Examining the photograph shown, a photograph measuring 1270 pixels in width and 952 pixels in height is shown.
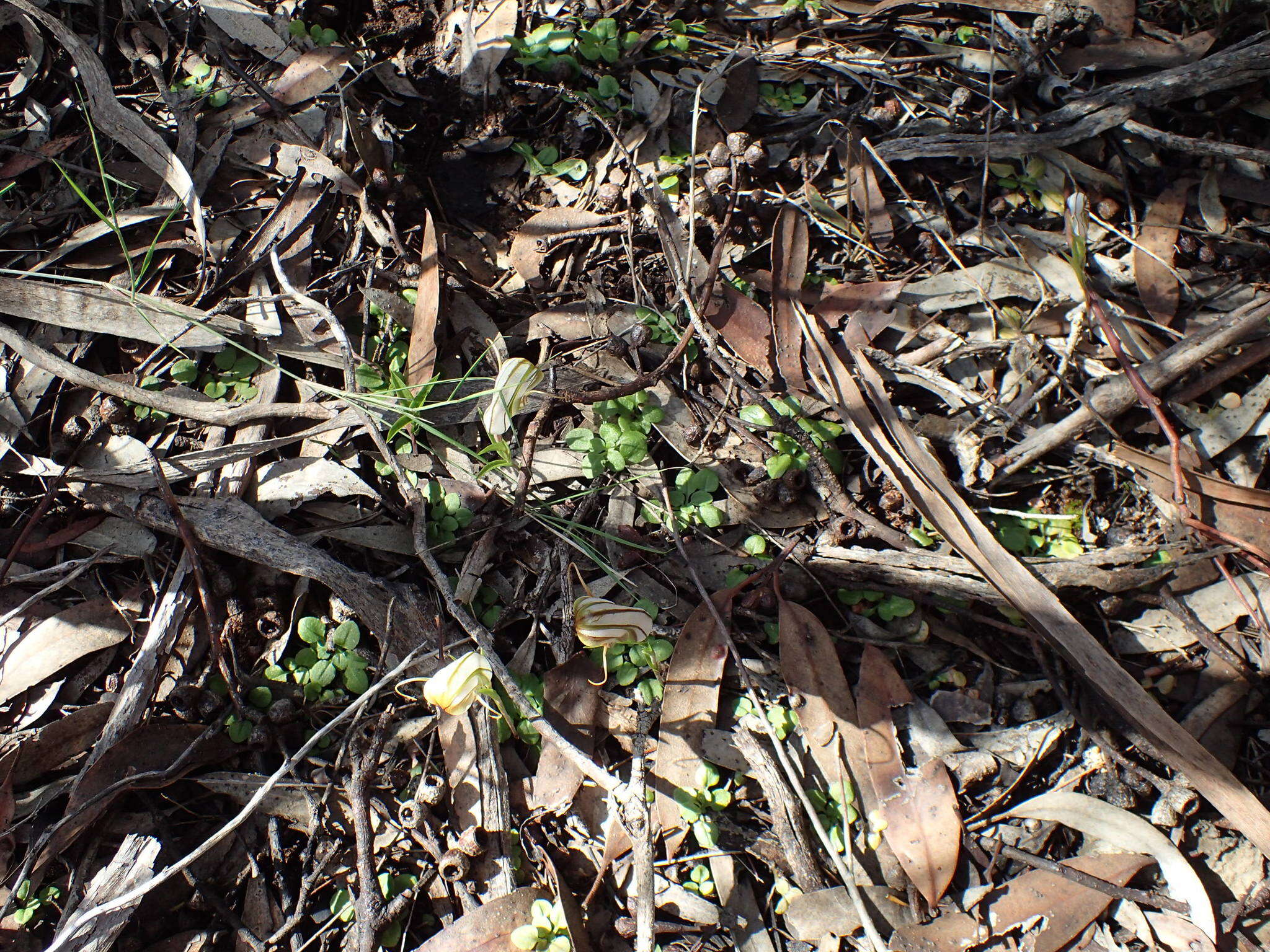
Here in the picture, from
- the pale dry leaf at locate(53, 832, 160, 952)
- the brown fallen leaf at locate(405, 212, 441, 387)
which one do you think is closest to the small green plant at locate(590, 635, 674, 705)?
the brown fallen leaf at locate(405, 212, 441, 387)

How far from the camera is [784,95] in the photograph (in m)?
2.66

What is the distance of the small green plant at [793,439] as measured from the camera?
2.28 meters

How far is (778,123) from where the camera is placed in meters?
2.65

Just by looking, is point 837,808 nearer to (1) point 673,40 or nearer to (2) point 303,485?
(2) point 303,485

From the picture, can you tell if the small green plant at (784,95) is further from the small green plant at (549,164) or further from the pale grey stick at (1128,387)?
the pale grey stick at (1128,387)

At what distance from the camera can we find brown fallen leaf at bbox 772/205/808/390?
7.75 ft

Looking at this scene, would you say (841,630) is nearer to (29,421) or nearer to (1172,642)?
(1172,642)

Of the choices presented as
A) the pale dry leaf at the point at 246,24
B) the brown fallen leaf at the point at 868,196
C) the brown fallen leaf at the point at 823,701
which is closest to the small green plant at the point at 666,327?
the brown fallen leaf at the point at 868,196

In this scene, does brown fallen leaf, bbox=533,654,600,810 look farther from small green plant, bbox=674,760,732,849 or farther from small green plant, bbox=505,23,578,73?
small green plant, bbox=505,23,578,73

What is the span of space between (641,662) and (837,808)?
64cm

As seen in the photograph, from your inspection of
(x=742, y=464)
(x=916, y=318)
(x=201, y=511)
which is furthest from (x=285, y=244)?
(x=916, y=318)

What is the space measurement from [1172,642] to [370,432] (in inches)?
92.3

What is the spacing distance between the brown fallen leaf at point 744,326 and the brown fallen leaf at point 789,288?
30 mm

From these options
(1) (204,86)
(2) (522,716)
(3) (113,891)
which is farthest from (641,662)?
(1) (204,86)
